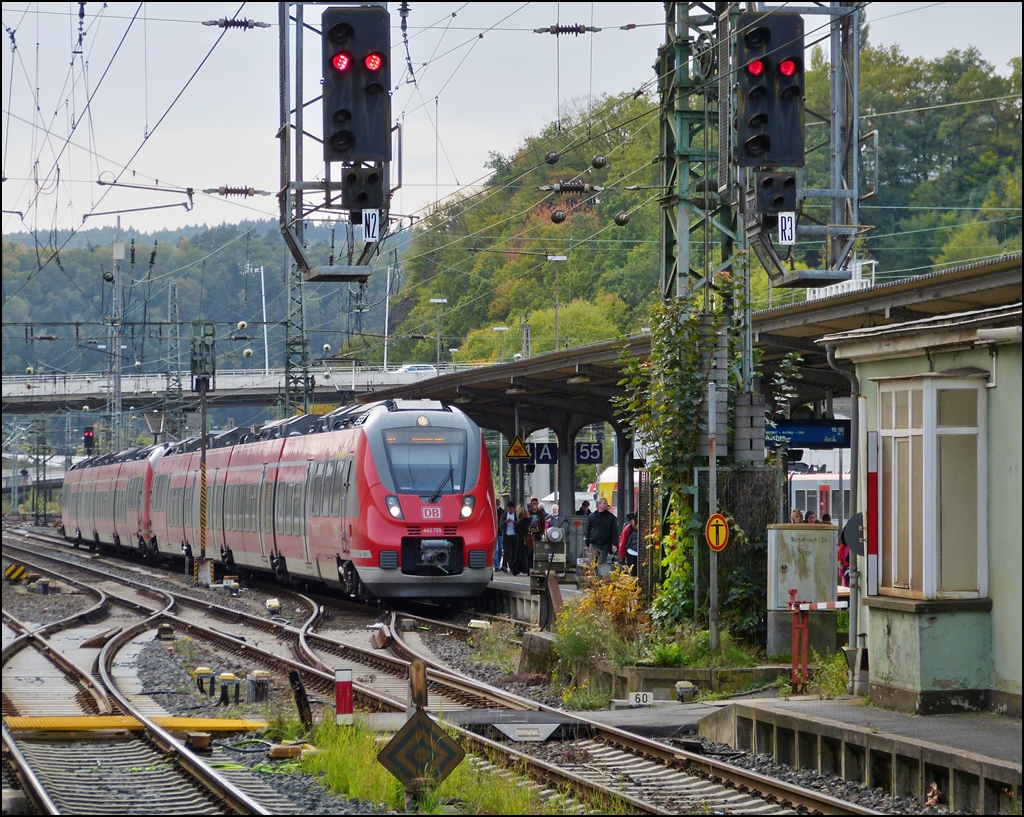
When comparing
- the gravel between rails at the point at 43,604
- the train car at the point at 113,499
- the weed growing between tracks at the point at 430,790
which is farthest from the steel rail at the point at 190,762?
the train car at the point at 113,499

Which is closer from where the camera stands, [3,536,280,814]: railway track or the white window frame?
[3,536,280,814]: railway track

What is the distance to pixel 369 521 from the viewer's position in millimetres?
22031

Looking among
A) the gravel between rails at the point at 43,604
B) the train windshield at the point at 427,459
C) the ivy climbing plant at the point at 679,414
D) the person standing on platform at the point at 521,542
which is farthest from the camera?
the person standing on platform at the point at 521,542

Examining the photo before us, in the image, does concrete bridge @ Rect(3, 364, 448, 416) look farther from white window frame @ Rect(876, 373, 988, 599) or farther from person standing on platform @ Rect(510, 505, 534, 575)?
white window frame @ Rect(876, 373, 988, 599)

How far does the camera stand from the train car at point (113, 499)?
44094mm

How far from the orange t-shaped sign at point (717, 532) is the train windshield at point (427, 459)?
8658 mm

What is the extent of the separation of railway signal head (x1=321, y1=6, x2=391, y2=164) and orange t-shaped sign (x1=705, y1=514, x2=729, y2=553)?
5414 millimetres

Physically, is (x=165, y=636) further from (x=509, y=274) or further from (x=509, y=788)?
(x=509, y=274)

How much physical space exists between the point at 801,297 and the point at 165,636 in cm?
5388

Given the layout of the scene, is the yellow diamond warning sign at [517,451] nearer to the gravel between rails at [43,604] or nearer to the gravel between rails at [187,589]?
the gravel between rails at [187,589]

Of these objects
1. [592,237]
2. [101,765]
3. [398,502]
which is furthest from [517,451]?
[592,237]

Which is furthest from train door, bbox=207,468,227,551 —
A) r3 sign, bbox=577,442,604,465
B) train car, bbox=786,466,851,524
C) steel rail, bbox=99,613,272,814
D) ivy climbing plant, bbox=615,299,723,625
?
ivy climbing plant, bbox=615,299,723,625

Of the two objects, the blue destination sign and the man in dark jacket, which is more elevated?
the blue destination sign

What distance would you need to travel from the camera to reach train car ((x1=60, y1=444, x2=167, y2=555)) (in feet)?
145
